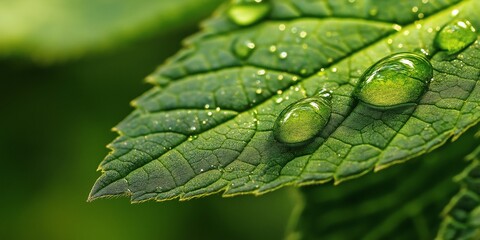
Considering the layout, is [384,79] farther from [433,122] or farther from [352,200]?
[352,200]

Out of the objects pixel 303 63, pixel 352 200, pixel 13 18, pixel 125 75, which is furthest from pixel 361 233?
pixel 13 18

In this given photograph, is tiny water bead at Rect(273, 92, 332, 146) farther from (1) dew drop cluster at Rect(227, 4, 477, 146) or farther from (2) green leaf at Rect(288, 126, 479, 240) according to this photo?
(2) green leaf at Rect(288, 126, 479, 240)

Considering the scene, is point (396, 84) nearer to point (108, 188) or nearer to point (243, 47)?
point (243, 47)

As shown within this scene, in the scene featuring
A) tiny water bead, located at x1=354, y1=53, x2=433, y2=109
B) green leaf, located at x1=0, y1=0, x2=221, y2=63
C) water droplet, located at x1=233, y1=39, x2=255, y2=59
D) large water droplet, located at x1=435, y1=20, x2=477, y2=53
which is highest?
green leaf, located at x1=0, y1=0, x2=221, y2=63

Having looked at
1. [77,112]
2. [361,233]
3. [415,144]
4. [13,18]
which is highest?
[13,18]

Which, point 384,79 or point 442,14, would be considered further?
point 442,14

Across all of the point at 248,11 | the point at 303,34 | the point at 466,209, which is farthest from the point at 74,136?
the point at 466,209

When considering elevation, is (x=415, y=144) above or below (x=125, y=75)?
below

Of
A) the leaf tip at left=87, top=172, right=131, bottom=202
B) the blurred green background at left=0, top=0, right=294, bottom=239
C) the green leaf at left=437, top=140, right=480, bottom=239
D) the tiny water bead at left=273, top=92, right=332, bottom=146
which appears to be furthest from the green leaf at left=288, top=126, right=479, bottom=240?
the blurred green background at left=0, top=0, right=294, bottom=239
